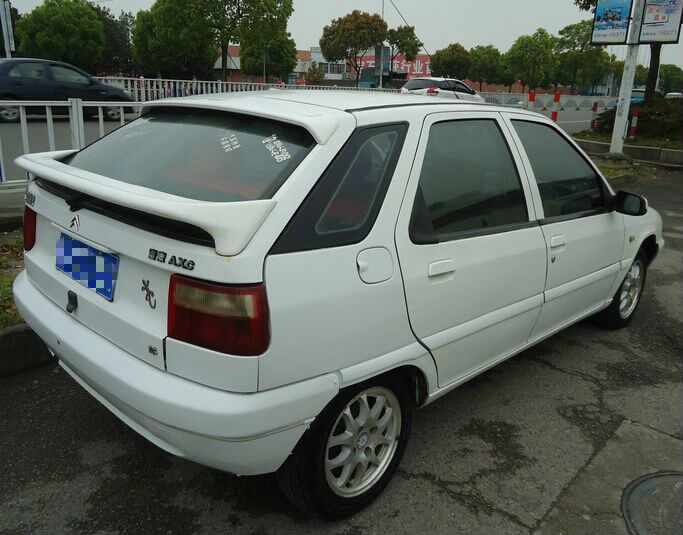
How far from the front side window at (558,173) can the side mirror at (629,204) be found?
0.10 metres

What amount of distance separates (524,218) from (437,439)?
4.12 feet

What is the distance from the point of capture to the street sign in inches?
498

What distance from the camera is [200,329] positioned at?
6.18 ft

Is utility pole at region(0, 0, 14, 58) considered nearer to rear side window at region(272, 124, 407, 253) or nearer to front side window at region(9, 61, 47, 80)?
front side window at region(9, 61, 47, 80)

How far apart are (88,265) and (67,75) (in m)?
15.0

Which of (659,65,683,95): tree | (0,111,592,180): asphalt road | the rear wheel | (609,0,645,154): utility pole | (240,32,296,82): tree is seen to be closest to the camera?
the rear wheel

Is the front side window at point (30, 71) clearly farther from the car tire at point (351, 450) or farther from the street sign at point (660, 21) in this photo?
the car tire at point (351, 450)

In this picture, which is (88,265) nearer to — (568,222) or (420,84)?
(568,222)

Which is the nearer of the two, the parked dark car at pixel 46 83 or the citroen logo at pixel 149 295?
the citroen logo at pixel 149 295

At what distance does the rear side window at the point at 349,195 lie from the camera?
2000mm

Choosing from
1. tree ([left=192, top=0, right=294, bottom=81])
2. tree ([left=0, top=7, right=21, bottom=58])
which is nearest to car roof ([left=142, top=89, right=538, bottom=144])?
tree ([left=192, top=0, right=294, bottom=81])

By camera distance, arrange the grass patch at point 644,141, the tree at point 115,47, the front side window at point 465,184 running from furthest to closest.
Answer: the tree at point 115,47, the grass patch at point 644,141, the front side window at point 465,184

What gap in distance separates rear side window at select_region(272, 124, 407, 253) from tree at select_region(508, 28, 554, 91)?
67.6 meters

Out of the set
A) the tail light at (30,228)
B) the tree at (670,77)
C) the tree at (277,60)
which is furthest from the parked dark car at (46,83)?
the tree at (670,77)
